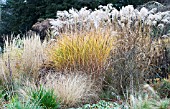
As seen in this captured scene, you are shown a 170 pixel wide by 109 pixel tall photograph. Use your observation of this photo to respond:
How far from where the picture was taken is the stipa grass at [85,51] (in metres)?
5.93

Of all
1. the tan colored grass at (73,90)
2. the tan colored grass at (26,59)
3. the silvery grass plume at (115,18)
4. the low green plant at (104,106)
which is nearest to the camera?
the low green plant at (104,106)

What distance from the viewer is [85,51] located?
5961mm

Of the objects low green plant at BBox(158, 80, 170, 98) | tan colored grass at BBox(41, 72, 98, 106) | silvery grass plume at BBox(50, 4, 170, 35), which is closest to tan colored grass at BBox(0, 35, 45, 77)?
silvery grass plume at BBox(50, 4, 170, 35)

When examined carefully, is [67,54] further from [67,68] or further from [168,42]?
[168,42]

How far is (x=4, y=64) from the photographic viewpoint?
6242mm

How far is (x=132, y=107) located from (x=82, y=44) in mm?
2084

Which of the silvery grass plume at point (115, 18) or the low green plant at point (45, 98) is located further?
the silvery grass plume at point (115, 18)

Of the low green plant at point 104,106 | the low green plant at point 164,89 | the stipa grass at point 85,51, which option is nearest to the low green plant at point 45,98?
the low green plant at point 104,106

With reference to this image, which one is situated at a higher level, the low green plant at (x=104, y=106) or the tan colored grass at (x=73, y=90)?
the tan colored grass at (x=73, y=90)

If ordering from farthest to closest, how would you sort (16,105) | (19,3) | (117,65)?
1. (19,3)
2. (117,65)
3. (16,105)

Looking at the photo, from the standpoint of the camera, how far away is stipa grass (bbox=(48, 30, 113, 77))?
19.4ft

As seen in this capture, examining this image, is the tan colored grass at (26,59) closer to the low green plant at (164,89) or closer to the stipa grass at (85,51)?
the stipa grass at (85,51)

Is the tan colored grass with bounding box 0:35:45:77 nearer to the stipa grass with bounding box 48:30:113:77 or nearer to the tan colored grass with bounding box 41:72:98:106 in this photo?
the stipa grass with bounding box 48:30:113:77

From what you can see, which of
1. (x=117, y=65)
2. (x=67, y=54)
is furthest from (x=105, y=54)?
(x=67, y=54)
